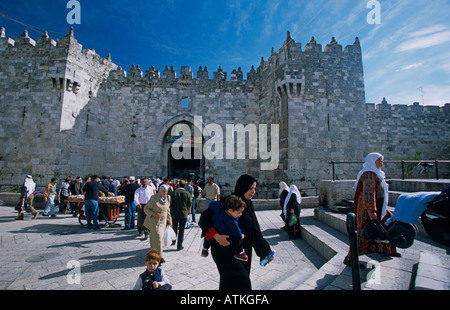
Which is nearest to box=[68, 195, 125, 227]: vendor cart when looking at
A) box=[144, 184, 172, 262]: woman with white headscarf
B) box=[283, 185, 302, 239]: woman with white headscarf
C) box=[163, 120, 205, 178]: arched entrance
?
box=[144, 184, 172, 262]: woman with white headscarf

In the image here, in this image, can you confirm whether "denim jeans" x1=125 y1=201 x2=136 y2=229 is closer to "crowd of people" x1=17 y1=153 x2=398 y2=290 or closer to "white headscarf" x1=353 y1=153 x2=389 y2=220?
"crowd of people" x1=17 y1=153 x2=398 y2=290

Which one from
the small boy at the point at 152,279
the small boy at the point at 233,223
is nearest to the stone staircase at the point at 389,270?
the small boy at the point at 233,223

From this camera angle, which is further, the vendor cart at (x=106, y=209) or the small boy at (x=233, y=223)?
the vendor cart at (x=106, y=209)

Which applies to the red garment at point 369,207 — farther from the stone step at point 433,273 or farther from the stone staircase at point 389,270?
the stone step at point 433,273

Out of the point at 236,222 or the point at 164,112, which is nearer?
the point at 236,222

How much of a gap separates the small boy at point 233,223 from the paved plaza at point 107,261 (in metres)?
1.41

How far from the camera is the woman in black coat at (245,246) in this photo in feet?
7.04

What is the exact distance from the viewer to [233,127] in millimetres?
15609

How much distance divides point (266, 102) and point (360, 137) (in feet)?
20.5

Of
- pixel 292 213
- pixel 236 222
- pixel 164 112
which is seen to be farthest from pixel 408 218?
pixel 164 112

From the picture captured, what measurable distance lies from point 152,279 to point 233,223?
122cm

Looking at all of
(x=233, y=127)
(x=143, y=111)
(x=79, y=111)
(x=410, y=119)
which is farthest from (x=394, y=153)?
(x=79, y=111)

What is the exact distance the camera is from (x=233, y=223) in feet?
7.23

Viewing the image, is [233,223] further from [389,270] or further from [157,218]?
[157,218]
